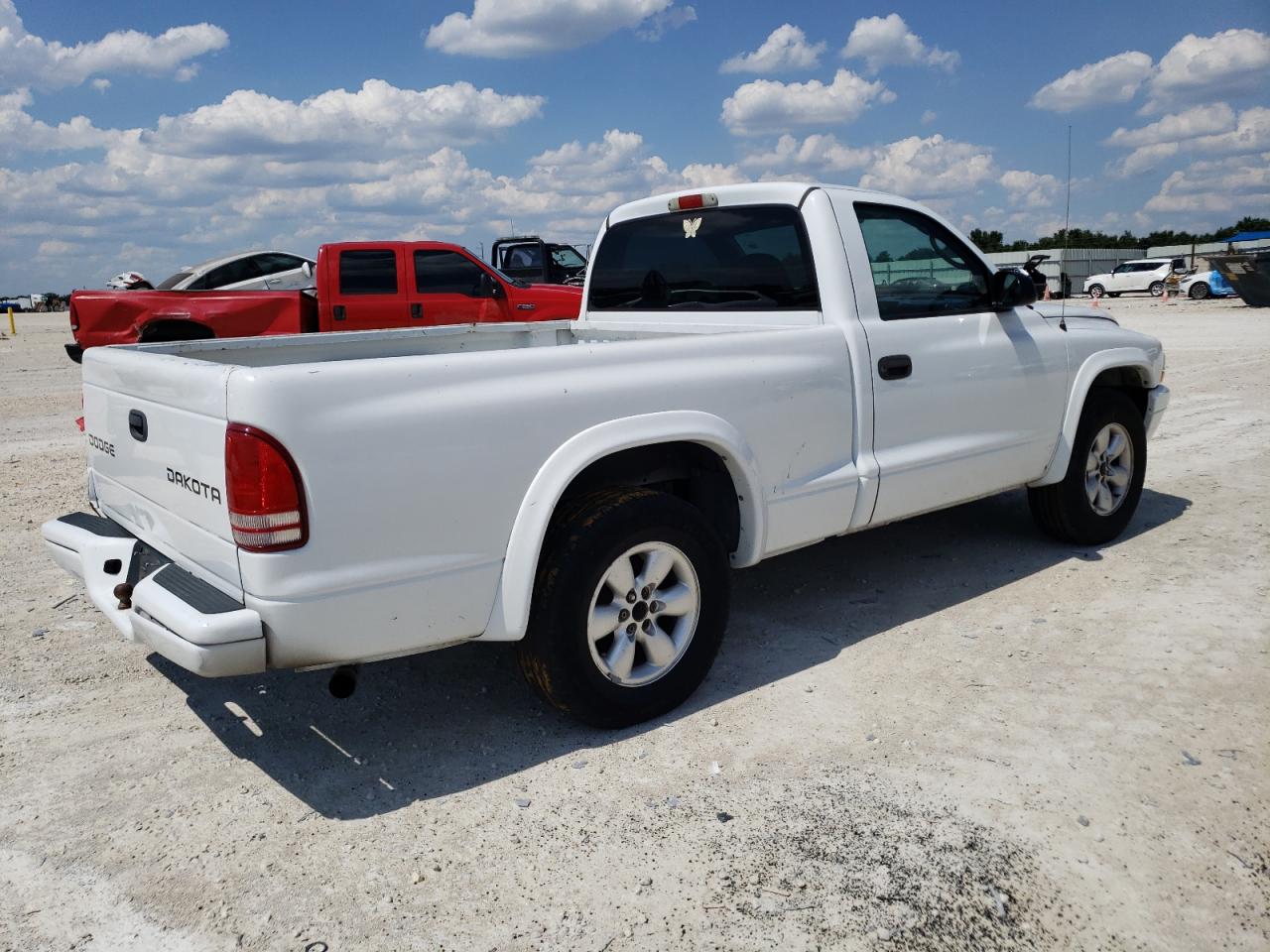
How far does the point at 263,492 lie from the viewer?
2633mm

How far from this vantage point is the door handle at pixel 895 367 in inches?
160

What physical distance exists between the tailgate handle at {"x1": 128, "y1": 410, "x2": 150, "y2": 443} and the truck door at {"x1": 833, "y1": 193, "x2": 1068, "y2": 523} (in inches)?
107

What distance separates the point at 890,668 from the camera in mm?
3936

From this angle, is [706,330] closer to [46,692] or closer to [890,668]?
[890,668]

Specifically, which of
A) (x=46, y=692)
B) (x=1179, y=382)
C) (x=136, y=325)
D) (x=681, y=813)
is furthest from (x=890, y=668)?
(x=136, y=325)

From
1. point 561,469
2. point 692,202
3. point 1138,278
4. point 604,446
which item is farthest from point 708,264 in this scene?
point 1138,278

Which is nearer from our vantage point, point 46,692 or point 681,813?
point 681,813

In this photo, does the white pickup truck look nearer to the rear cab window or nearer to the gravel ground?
the rear cab window

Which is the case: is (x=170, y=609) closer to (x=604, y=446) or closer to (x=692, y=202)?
(x=604, y=446)

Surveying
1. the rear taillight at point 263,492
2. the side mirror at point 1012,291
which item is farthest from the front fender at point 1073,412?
the rear taillight at point 263,492

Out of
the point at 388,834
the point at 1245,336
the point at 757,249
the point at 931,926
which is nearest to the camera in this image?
the point at 931,926

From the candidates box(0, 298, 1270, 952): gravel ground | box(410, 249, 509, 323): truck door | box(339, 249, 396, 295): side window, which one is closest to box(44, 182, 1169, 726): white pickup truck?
box(0, 298, 1270, 952): gravel ground

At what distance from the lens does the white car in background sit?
1553 centimetres

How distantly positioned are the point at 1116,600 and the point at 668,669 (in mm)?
2390
